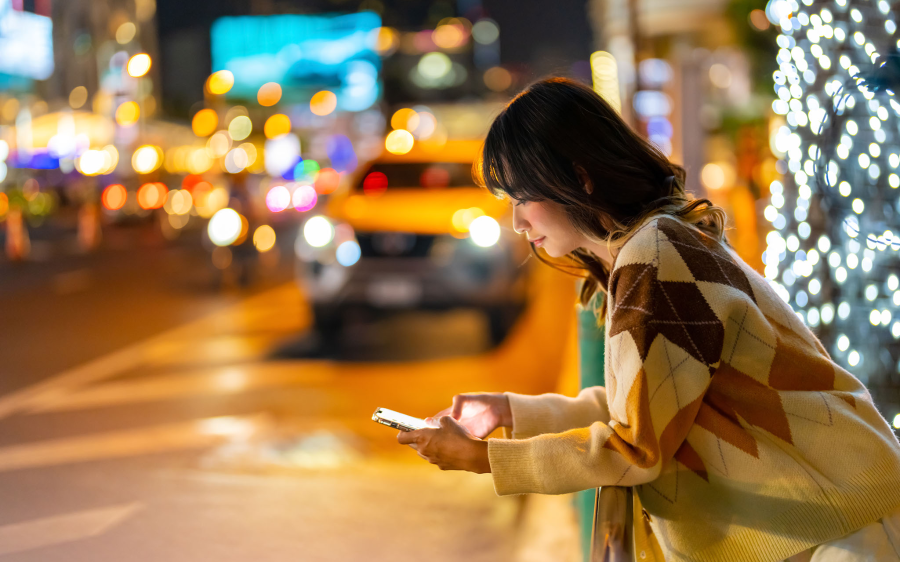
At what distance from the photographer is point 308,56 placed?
133 ft

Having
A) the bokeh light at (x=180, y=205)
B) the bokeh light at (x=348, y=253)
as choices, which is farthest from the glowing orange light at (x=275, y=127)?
the bokeh light at (x=348, y=253)

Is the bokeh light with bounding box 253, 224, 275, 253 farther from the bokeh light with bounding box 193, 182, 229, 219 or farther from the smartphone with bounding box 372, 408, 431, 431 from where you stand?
the smartphone with bounding box 372, 408, 431, 431

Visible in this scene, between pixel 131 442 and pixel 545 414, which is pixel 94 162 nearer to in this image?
pixel 131 442

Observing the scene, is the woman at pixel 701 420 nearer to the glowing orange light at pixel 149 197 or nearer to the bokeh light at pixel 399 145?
the bokeh light at pixel 399 145

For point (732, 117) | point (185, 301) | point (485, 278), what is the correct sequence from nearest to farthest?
1. point (485, 278)
2. point (185, 301)
3. point (732, 117)

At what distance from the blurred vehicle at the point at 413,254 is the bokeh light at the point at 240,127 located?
2874 cm

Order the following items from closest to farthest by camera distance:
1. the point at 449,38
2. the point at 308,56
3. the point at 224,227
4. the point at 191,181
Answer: the point at 224,227, the point at 191,181, the point at 449,38, the point at 308,56

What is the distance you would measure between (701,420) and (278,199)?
16318mm

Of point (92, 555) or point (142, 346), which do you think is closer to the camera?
point (92, 555)

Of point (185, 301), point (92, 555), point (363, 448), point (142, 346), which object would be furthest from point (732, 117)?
point (92, 555)

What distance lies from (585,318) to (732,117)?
29511 mm

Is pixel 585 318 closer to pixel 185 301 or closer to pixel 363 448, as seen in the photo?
pixel 363 448

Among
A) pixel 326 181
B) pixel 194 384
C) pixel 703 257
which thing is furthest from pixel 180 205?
pixel 703 257

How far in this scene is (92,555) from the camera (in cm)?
412
